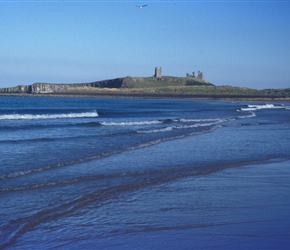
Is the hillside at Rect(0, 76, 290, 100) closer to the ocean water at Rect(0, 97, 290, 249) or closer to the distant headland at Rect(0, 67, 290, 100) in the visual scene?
the distant headland at Rect(0, 67, 290, 100)

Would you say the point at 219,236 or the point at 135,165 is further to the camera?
the point at 135,165

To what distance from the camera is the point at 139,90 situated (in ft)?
545

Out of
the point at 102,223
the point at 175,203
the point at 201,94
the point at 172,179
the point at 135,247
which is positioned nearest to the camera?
the point at 135,247

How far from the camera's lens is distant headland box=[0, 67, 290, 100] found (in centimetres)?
14425

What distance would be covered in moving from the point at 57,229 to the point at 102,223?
29.8 inches

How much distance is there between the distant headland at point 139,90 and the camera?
144250 millimetres

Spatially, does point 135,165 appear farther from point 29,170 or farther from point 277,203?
point 277,203

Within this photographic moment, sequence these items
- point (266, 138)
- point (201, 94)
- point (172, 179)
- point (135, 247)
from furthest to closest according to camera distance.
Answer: point (201, 94) → point (266, 138) → point (172, 179) → point (135, 247)

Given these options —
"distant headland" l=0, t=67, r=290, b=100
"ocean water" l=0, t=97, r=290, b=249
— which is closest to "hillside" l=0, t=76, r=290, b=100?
"distant headland" l=0, t=67, r=290, b=100

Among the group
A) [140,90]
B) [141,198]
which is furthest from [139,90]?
[141,198]

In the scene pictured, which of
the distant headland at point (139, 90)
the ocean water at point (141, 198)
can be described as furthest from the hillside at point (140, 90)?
the ocean water at point (141, 198)

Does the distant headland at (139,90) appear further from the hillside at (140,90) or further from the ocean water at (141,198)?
the ocean water at (141,198)

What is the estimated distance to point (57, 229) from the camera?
7.55m

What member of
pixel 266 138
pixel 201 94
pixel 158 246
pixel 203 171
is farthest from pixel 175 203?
pixel 201 94
